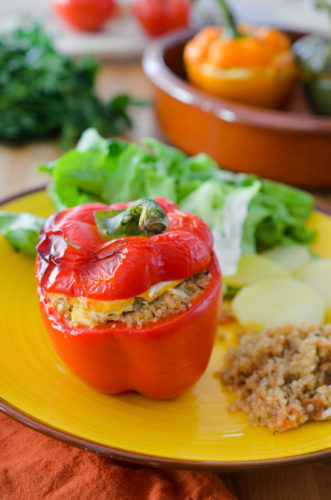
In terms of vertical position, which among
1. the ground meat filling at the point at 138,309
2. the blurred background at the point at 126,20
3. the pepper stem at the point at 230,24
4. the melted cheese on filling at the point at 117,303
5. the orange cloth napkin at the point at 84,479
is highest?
the melted cheese on filling at the point at 117,303

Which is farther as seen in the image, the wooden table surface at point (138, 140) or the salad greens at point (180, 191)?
the salad greens at point (180, 191)

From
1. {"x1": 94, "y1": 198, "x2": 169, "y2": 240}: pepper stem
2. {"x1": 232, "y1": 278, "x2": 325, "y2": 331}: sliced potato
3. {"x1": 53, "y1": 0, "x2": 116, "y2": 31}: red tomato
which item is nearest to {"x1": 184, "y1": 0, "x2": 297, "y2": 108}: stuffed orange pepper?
{"x1": 53, "y1": 0, "x2": 116, "y2": 31}: red tomato

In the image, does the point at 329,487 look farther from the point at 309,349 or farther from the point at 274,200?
the point at 274,200

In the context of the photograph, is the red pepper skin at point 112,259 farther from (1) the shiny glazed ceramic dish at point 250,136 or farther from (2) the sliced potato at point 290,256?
(1) the shiny glazed ceramic dish at point 250,136

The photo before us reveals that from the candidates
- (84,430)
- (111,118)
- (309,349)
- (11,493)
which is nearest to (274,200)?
(309,349)

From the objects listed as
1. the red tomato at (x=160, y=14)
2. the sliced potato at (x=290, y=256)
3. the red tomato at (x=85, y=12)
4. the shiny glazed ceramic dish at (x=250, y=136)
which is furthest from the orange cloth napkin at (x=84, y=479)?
the red tomato at (x=160, y=14)

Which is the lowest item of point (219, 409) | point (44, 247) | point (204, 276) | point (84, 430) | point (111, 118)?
point (111, 118)
